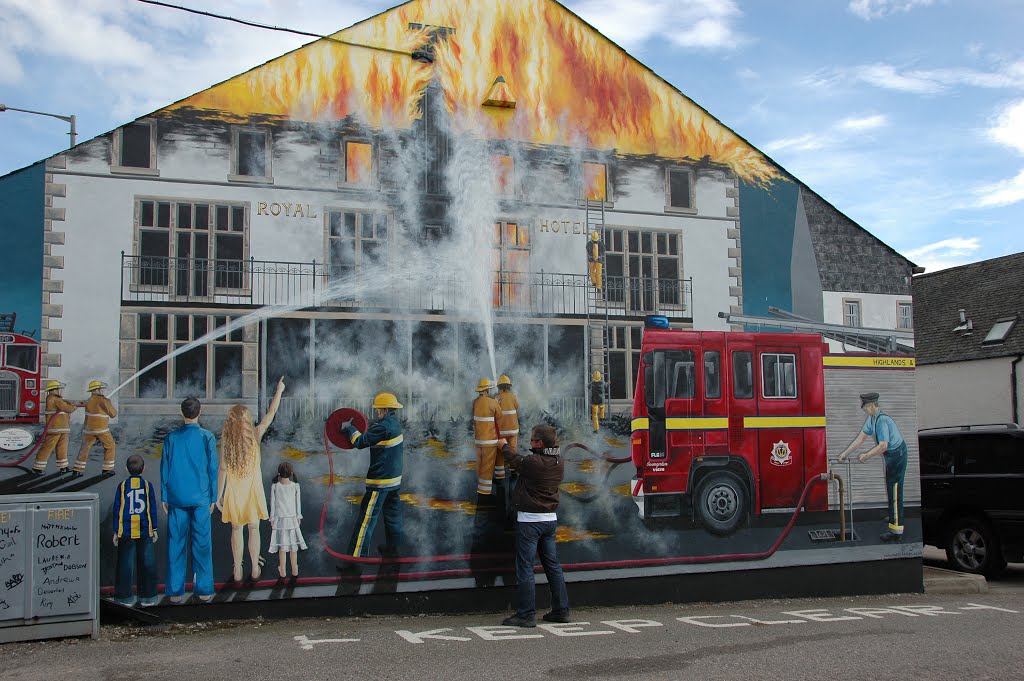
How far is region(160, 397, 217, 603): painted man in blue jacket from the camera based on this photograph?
812 centimetres

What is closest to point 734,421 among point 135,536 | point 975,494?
point 975,494

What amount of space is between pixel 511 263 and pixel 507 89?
182 cm

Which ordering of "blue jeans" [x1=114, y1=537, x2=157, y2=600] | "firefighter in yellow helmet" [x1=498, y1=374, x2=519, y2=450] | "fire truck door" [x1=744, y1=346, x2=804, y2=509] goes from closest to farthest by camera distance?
"blue jeans" [x1=114, y1=537, x2=157, y2=600], "firefighter in yellow helmet" [x1=498, y1=374, x2=519, y2=450], "fire truck door" [x1=744, y1=346, x2=804, y2=509]

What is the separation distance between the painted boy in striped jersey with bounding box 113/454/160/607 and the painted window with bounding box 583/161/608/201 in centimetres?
516

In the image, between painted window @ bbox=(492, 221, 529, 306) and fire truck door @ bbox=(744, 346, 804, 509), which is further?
fire truck door @ bbox=(744, 346, 804, 509)

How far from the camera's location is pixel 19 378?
7820 mm

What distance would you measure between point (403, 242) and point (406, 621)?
11.6ft

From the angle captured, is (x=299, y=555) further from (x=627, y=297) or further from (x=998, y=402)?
(x=998, y=402)

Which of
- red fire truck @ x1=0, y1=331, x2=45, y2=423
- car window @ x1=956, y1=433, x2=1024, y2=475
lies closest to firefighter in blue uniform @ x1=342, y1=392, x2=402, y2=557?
red fire truck @ x1=0, y1=331, x2=45, y2=423

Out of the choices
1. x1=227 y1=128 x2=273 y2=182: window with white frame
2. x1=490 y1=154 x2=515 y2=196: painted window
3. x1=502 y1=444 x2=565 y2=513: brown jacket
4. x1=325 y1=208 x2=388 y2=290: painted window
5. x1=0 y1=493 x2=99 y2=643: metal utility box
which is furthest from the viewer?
x1=490 y1=154 x2=515 y2=196: painted window

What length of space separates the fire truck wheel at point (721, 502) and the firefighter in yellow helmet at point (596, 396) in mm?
1340

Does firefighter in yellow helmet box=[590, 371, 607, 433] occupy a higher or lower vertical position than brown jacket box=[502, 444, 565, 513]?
higher

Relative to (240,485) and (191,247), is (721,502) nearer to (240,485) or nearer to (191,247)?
(240,485)

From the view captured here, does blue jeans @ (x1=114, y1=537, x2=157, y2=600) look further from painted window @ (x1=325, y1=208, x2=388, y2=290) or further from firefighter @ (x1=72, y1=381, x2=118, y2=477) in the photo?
painted window @ (x1=325, y1=208, x2=388, y2=290)
